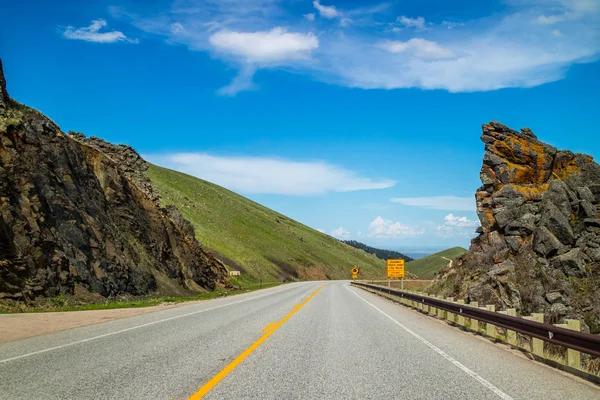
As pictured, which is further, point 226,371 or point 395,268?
point 395,268

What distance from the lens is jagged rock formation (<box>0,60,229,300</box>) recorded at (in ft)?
69.7

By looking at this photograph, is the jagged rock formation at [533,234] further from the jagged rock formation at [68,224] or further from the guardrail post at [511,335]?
the jagged rock formation at [68,224]

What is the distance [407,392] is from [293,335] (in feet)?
19.2

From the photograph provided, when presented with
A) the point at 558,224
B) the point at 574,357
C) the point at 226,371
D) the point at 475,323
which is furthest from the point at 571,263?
the point at 226,371

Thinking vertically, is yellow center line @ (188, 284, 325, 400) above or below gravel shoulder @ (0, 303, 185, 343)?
above

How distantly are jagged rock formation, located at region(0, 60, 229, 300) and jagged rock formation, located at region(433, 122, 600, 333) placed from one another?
2109 centimetres

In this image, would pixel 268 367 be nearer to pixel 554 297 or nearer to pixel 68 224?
pixel 554 297

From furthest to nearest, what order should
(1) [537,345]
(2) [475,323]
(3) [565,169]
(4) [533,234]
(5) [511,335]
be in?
(3) [565,169] → (4) [533,234] → (2) [475,323] → (5) [511,335] → (1) [537,345]

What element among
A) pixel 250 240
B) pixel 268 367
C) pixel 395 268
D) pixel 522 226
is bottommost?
pixel 268 367

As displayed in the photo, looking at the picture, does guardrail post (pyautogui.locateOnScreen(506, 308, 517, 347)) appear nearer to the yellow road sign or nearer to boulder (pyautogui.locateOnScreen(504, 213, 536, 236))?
boulder (pyautogui.locateOnScreen(504, 213, 536, 236))

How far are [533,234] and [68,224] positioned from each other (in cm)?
2753

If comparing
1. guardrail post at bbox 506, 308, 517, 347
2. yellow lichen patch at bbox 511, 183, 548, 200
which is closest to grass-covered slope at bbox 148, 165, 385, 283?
yellow lichen patch at bbox 511, 183, 548, 200

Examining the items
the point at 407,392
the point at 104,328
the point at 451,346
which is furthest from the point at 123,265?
the point at 407,392

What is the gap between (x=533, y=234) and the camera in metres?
28.0
